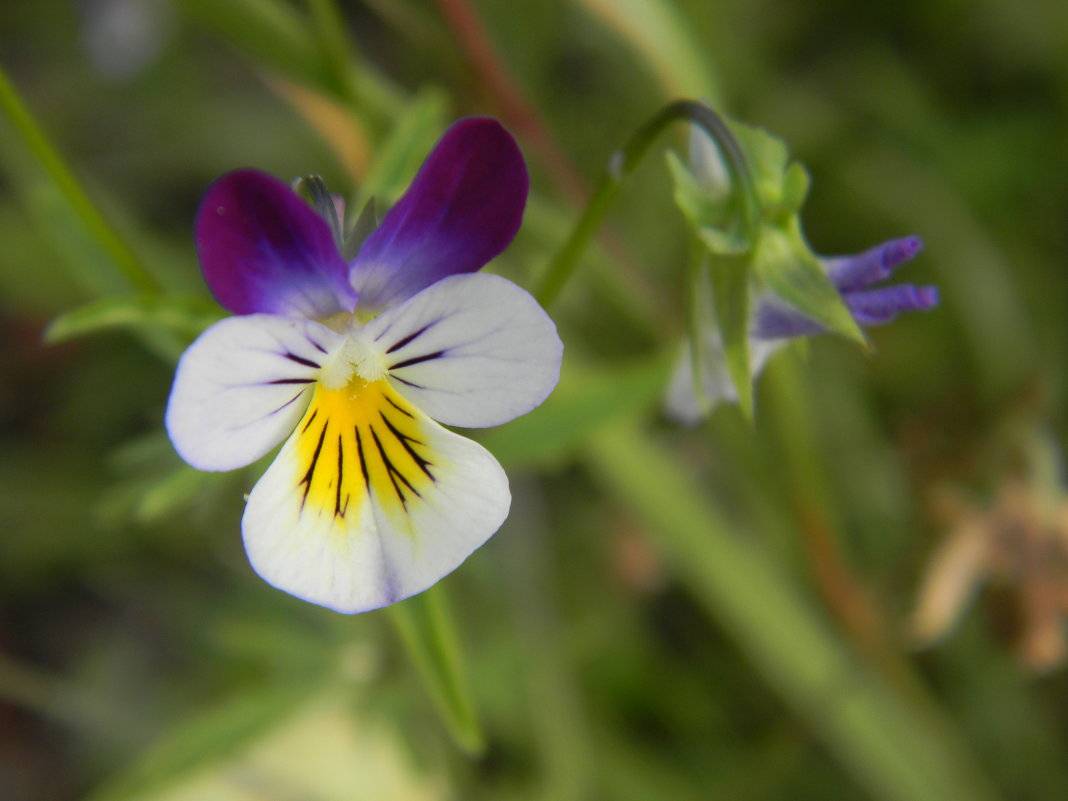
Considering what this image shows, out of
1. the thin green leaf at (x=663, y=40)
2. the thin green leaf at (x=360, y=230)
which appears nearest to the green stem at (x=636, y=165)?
the thin green leaf at (x=360, y=230)

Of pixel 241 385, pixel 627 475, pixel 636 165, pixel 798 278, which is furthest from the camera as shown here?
pixel 627 475

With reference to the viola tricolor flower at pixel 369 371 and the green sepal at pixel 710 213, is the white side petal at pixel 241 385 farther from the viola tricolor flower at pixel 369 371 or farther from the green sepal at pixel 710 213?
the green sepal at pixel 710 213

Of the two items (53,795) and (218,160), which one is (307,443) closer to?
(218,160)

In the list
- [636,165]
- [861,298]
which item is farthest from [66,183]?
[861,298]

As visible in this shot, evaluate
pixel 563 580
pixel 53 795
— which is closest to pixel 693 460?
pixel 563 580

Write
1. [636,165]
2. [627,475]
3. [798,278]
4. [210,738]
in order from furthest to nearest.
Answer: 1. [627,475]
2. [210,738]
3. [636,165]
4. [798,278]

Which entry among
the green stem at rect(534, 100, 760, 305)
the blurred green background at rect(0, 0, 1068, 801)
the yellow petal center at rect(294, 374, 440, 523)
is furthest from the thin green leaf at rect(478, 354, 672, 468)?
the yellow petal center at rect(294, 374, 440, 523)

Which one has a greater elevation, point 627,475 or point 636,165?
point 636,165

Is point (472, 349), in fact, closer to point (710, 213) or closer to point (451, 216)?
point (451, 216)
